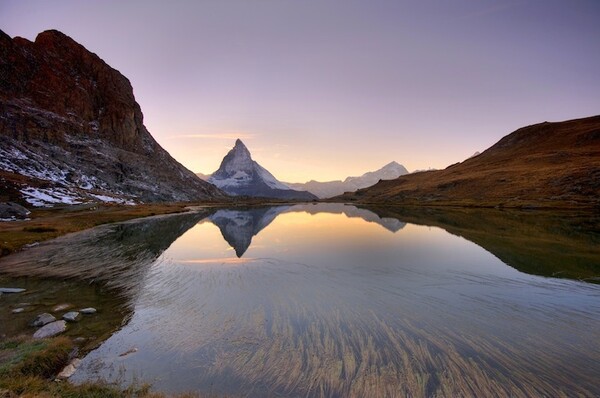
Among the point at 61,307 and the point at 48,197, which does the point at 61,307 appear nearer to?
the point at 61,307

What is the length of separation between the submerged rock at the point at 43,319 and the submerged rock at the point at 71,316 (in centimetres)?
53

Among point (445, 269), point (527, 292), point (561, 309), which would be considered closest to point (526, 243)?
point (445, 269)

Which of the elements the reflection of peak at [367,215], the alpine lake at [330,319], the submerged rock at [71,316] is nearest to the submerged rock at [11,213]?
the alpine lake at [330,319]

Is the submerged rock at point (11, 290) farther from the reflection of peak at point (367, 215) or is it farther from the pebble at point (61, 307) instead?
the reflection of peak at point (367, 215)

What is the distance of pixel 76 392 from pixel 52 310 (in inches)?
435

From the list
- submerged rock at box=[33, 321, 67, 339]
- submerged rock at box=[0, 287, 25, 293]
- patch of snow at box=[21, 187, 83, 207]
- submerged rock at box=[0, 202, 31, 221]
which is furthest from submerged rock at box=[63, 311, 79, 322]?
patch of snow at box=[21, 187, 83, 207]

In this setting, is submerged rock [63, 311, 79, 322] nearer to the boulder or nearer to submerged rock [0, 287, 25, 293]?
the boulder

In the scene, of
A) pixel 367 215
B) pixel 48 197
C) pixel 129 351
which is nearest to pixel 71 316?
pixel 129 351

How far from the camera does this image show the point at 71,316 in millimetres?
17609

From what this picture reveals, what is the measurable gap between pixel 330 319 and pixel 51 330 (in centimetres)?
1362

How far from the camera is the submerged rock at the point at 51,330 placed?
49.5ft

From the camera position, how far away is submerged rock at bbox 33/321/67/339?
49.5ft

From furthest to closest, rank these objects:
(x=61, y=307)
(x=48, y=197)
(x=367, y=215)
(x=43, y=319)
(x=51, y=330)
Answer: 1. (x=367, y=215)
2. (x=48, y=197)
3. (x=61, y=307)
4. (x=43, y=319)
5. (x=51, y=330)

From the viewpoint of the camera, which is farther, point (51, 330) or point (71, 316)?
point (71, 316)
